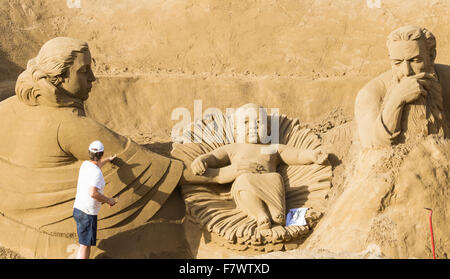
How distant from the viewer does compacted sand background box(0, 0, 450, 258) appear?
9.68 meters

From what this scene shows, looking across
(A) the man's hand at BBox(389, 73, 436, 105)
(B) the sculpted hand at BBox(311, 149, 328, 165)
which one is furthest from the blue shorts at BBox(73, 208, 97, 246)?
(A) the man's hand at BBox(389, 73, 436, 105)

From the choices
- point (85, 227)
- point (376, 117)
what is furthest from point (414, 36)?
point (85, 227)

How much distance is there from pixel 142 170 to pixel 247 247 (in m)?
1.13

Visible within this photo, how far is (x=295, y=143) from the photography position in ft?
26.8

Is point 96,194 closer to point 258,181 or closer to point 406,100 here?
point 258,181

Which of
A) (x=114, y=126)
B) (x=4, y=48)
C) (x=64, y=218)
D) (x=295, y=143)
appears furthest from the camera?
(x=4, y=48)

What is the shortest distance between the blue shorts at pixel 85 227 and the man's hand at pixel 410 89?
9.06 feet

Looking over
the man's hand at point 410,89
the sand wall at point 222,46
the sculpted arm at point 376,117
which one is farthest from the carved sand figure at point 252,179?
the sand wall at point 222,46

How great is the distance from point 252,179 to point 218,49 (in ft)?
10.8

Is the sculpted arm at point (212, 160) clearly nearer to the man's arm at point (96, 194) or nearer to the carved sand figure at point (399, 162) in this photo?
the carved sand figure at point (399, 162)

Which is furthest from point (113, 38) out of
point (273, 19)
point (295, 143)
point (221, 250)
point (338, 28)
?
point (221, 250)

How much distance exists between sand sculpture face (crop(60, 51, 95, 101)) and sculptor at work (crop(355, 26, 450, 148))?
2.44 m

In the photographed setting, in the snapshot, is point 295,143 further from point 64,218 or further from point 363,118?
point 64,218

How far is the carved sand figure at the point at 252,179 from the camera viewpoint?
7414 millimetres
